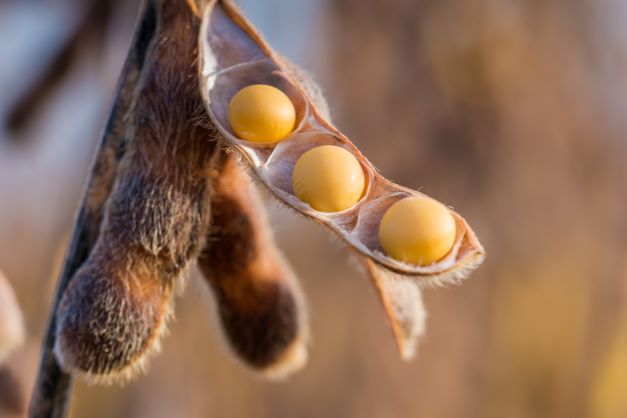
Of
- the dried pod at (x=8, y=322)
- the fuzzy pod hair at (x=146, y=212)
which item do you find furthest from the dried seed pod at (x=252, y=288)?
the dried pod at (x=8, y=322)

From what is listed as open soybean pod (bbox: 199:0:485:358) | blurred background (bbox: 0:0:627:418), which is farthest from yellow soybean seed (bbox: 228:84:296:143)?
blurred background (bbox: 0:0:627:418)

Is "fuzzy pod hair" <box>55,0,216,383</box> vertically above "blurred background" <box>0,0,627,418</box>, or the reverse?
"fuzzy pod hair" <box>55,0,216,383</box>

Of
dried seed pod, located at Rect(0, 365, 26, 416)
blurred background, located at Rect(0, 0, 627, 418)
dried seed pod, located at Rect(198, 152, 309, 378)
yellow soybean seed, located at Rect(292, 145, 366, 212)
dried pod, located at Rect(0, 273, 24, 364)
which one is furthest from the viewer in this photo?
blurred background, located at Rect(0, 0, 627, 418)

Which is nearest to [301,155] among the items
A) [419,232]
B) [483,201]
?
[419,232]

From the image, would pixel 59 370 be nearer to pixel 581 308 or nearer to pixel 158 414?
pixel 158 414

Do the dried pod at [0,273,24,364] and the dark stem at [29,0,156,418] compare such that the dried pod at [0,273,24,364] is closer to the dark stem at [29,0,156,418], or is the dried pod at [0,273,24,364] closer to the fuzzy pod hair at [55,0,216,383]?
the dark stem at [29,0,156,418]

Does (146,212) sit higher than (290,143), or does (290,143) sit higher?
(290,143)

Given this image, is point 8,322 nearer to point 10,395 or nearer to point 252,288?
point 10,395

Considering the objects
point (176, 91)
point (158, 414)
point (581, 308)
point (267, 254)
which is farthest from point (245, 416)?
point (176, 91)
